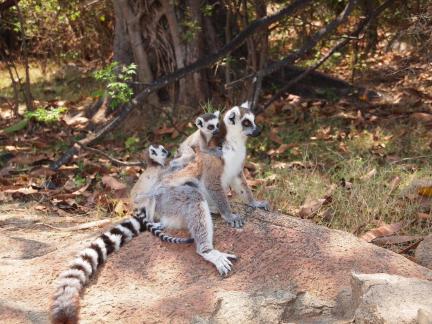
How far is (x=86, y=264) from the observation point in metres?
3.49

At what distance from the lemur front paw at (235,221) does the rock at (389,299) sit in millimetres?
1087

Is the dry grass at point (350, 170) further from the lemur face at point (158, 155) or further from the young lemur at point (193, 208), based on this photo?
the young lemur at point (193, 208)

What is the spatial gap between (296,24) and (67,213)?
458 centimetres

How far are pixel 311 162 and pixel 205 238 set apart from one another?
2983mm

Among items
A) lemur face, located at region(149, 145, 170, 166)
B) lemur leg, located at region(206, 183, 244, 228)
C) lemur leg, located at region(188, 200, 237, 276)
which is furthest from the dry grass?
lemur leg, located at region(188, 200, 237, 276)

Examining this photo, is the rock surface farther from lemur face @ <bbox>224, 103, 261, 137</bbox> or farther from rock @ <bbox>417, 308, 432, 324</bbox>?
lemur face @ <bbox>224, 103, 261, 137</bbox>

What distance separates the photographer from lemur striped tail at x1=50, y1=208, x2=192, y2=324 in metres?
3.09

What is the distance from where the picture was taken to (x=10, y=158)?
731cm

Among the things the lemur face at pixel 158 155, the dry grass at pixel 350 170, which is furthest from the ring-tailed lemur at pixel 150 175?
the dry grass at pixel 350 170

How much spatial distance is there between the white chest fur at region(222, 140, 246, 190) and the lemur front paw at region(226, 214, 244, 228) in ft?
1.38

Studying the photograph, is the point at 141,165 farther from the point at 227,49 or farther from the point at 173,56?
the point at 173,56

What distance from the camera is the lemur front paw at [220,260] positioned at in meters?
3.54

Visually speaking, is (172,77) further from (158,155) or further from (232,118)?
(232,118)

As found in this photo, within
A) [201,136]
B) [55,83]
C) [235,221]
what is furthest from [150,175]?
[55,83]
